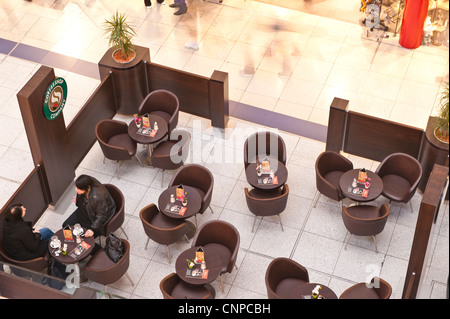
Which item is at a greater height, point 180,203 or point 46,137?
point 46,137

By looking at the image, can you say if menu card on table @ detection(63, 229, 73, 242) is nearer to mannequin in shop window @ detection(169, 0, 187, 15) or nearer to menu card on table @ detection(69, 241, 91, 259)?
menu card on table @ detection(69, 241, 91, 259)

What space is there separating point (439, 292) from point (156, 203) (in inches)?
177

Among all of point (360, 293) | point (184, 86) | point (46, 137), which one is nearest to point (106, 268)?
point (46, 137)

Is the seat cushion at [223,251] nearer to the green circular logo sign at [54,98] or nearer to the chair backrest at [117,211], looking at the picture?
the chair backrest at [117,211]

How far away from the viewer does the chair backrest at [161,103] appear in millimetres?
10531

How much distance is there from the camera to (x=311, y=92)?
11.7m

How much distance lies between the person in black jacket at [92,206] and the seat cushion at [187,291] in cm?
131

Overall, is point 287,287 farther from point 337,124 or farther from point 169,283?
point 337,124

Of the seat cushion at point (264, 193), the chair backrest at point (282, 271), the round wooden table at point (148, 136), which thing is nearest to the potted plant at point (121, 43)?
the round wooden table at point (148, 136)

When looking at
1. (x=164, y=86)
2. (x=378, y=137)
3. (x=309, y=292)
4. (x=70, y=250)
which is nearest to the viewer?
(x=309, y=292)

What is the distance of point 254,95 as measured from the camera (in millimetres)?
11719

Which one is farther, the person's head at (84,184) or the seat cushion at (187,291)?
the person's head at (84,184)

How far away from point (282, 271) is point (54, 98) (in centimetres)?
367

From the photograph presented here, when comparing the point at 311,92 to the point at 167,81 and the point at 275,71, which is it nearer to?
the point at 275,71
